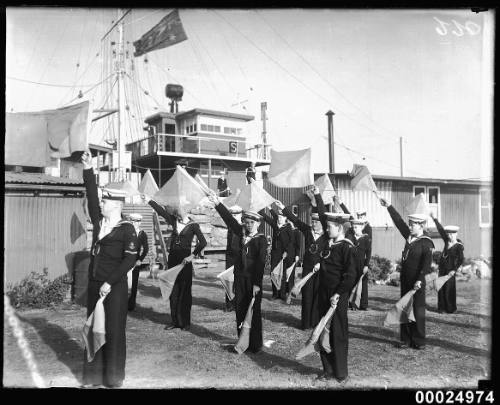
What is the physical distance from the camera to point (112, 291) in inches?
218

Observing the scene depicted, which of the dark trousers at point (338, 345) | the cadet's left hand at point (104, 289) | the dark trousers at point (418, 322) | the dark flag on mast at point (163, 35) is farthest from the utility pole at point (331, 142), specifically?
the cadet's left hand at point (104, 289)

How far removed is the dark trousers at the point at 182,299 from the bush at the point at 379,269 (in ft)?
30.3

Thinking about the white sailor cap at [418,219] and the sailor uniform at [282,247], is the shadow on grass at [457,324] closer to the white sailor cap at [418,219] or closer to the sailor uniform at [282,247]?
the white sailor cap at [418,219]

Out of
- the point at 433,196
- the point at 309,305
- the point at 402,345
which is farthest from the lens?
the point at 433,196

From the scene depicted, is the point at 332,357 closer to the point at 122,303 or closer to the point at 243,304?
the point at 243,304

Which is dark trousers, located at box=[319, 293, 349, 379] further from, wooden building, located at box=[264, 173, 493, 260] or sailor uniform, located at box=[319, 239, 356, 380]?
wooden building, located at box=[264, 173, 493, 260]

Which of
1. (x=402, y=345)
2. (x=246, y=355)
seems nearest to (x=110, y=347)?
(x=246, y=355)

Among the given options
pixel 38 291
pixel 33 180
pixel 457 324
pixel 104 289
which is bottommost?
pixel 457 324

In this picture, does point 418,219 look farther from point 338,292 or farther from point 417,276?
point 338,292

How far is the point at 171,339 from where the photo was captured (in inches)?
323

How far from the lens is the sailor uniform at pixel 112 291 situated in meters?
5.48

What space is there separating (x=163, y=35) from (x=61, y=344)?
24.3 ft

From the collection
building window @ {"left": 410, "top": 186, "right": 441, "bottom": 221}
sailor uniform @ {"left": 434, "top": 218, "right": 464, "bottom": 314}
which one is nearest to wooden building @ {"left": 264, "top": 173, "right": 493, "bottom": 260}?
building window @ {"left": 410, "top": 186, "right": 441, "bottom": 221}

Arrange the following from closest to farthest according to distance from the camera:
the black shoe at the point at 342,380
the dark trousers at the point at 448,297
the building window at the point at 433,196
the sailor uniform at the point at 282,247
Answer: the black shoe at the point at 342,380 < the dark trousers at the point at 448,297 < the sailor uniform at the point at 282,247 < the building window at the point at 433,196
